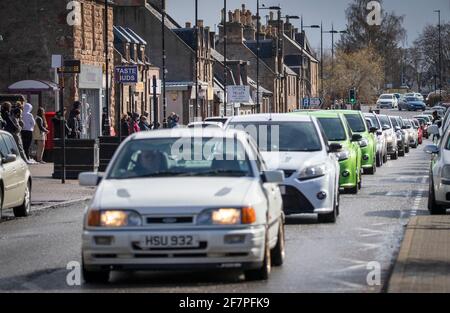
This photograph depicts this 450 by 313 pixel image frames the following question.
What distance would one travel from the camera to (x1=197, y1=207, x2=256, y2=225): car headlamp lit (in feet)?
41.5

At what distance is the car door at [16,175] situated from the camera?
2298cm

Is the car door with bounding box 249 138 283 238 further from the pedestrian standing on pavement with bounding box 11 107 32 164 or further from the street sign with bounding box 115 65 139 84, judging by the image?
the street sign with bounding box 115 65 139 84

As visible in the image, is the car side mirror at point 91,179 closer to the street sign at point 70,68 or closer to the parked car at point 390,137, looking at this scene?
the street sign at point 70,68

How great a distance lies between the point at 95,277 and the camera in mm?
13062

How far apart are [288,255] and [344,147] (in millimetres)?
12062

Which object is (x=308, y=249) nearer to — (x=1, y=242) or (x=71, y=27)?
(x=1, y=242)

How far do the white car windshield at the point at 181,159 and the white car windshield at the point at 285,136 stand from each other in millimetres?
6719

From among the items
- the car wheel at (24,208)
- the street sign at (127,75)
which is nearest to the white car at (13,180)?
the car wheel at (24,208)

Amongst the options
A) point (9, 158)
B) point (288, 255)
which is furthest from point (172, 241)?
point (9, 158)

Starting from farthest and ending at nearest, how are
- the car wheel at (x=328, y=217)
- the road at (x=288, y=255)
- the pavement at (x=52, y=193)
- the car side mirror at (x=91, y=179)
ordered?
the pavement at (x=52, y=193) < the car wheel at (x=328, y=217) < the car side mirror at (x=91, y=179) < the road at (x=288, y=255)

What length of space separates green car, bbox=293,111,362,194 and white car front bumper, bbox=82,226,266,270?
583 inches

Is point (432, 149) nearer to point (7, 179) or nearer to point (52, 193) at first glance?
point (7, 179)

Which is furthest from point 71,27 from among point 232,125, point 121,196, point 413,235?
point 121,196

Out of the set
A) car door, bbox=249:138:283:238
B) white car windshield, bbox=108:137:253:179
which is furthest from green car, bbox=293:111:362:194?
white car windshield, bbox=108:137:253:179
